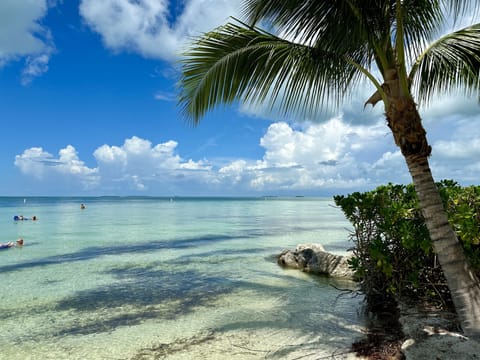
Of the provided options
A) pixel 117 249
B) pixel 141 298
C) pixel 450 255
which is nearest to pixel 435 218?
pixel 450 255

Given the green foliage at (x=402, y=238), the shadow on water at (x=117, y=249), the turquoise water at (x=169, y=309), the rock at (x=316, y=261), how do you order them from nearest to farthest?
the green foliage at (x=402, y=238) < the turquoise water at (x=169, y=309) < the rock at (x=316, y=261) < the shadow on water at (x=117, y=249)

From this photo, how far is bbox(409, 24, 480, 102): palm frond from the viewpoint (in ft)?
14.2

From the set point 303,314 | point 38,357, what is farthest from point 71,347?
point 303,314

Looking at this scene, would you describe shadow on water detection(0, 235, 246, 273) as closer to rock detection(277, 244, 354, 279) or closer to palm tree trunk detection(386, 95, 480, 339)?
rock detection(277, 244, 354, 279)

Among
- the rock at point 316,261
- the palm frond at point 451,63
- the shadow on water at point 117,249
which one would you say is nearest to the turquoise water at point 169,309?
the shadow on water at point 117,249

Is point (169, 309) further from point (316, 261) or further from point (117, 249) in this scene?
point (117, 249)

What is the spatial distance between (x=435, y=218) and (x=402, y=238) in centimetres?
142

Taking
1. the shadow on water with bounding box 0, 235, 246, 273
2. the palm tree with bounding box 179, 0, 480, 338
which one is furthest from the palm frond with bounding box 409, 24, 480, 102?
the shadow on water with bounding box 0, 235, 246, 273

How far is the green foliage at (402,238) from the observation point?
448cm

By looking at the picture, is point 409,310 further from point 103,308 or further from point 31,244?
point 31,244

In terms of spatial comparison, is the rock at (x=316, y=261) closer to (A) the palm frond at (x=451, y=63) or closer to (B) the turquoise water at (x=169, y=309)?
(B) the turquoise water at (x=169, y=309)

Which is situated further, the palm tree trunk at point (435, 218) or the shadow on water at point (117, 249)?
the shadow on water at point (117, 249)

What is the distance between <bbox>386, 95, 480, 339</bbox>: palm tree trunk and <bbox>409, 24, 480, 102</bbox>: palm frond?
97 cm

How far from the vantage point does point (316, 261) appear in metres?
9.96
